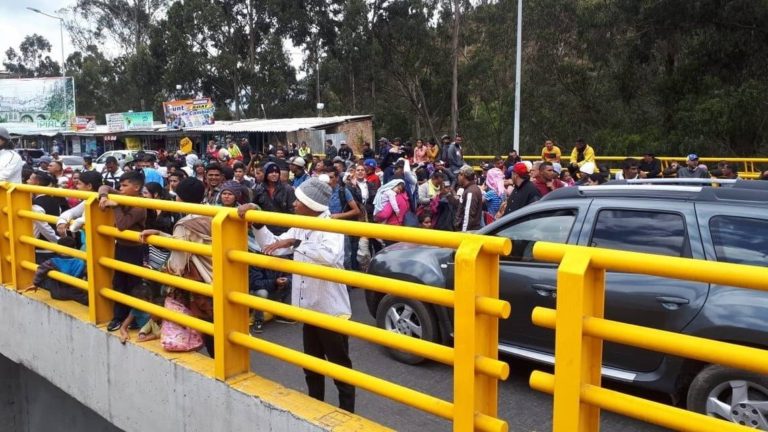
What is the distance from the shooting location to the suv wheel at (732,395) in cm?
347

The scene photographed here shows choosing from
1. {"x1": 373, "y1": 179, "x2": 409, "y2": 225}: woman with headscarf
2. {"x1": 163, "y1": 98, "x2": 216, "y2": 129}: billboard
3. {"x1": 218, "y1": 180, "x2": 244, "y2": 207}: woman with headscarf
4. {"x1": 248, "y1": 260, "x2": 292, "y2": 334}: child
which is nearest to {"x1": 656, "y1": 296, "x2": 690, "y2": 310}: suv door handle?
{"x1": 218, "y1": 180, "x2": 244, "y2": 207}: woman with headscarf

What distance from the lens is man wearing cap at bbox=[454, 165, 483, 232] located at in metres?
8.20

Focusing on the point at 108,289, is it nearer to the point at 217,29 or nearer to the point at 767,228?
the point at 767,228

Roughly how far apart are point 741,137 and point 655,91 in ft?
12.6

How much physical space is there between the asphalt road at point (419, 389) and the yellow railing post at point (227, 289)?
1391 millimetres

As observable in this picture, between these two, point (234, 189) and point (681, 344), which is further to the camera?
point (234, 189)

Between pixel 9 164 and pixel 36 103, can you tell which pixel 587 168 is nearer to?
pixel 9 164

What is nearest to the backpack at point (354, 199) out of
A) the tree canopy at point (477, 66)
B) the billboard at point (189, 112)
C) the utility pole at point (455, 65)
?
the tree canopy at point (477, 66)

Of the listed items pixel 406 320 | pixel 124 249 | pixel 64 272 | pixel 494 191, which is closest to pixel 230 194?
pixel 124 249

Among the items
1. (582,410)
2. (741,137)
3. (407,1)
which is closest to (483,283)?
(582,410)

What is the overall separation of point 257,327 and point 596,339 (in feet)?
15.5

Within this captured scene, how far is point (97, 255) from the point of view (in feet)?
14.1

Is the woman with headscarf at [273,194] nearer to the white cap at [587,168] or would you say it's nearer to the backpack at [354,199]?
the backpack at [354,199]

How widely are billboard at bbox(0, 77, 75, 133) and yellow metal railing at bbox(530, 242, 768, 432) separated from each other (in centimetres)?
4730
